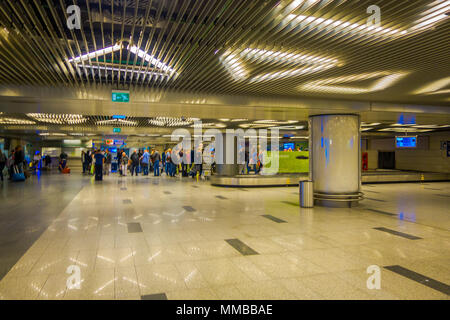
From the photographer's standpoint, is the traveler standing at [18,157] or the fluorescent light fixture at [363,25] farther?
the traveler standing at [18,157]

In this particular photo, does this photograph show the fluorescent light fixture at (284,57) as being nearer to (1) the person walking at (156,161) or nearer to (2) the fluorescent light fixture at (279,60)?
(2) the fluorescent light fixture at (279,60)

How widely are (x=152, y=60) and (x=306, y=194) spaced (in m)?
5.73

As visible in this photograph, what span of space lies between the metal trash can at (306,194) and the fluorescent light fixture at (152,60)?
196 inches

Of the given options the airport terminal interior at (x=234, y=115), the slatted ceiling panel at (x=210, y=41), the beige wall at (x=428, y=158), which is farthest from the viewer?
the beige wall at (x=428, y=158)

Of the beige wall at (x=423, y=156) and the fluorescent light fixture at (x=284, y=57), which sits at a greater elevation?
the fluorescent light fixture at (x=284, y=57)

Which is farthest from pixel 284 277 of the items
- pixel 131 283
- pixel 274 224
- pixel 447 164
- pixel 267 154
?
pixel 447 164

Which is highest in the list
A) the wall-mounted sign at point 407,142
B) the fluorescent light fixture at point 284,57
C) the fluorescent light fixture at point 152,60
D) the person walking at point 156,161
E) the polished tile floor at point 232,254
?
the fluorescent light fixture at point 152,60

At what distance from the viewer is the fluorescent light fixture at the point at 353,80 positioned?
902cm

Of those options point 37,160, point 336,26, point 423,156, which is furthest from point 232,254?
point 37,160

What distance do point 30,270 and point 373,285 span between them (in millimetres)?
4339

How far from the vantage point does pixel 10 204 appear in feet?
32.1

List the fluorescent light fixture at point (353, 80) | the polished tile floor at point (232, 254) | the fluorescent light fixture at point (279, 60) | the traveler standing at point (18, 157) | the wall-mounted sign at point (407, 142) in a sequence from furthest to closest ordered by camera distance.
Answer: the wall-mounted sign at point (407, 142) → the traveler standing at point (18, 157) → the fluorescent light fixture at point (353, 80) → the fluorescent light fixture at point (279, 60) → the polished tile floor at point (232, 254)
